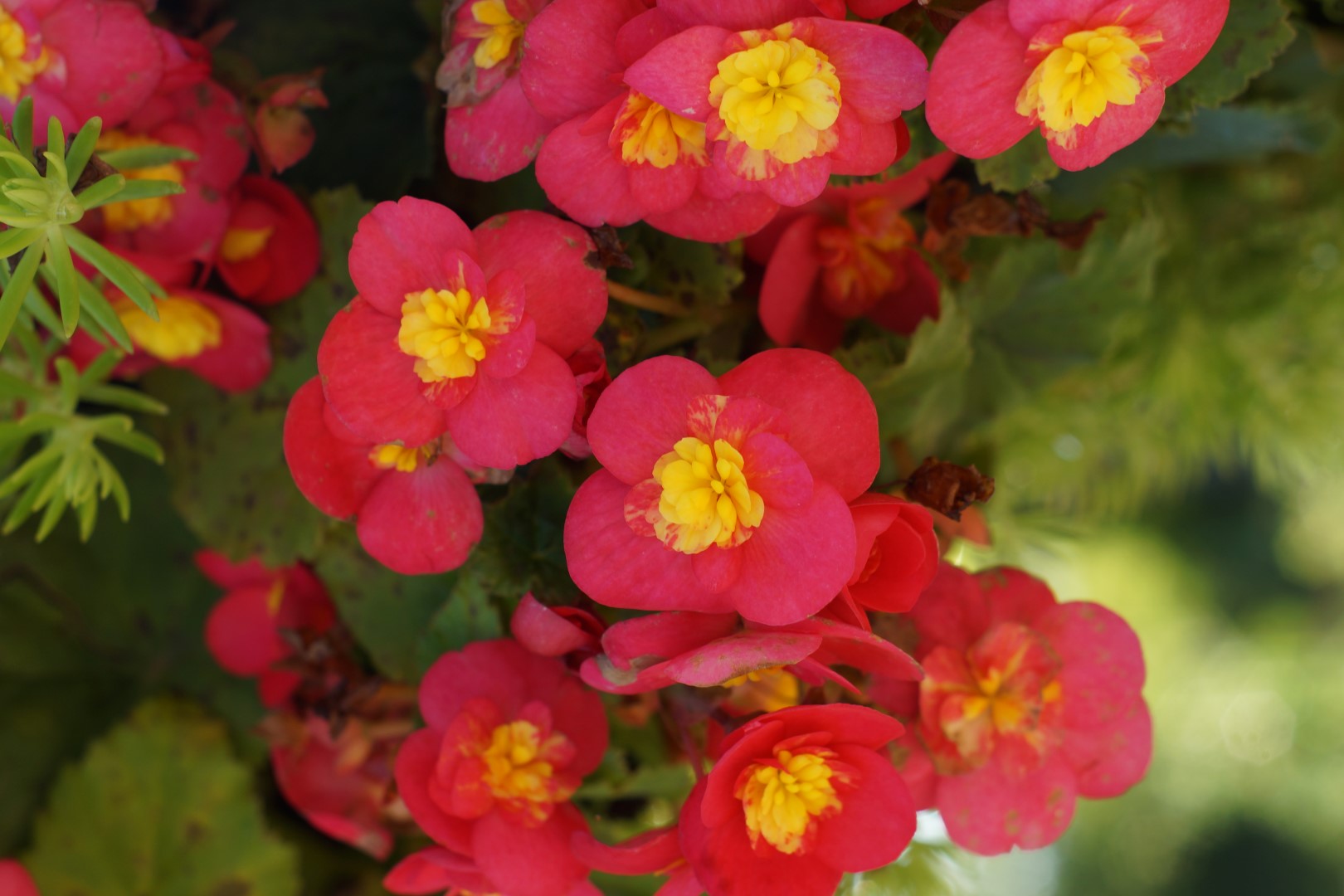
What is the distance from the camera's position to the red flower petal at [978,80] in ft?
1.04

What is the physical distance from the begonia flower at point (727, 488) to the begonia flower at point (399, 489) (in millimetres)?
64

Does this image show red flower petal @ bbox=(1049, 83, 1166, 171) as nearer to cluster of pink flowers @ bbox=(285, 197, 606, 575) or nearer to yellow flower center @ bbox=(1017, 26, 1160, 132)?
yellow flower center @ bbox=(1017, 26, 1160, 132)

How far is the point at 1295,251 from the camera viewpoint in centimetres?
74

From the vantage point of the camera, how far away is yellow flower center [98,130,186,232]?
0.45 metres

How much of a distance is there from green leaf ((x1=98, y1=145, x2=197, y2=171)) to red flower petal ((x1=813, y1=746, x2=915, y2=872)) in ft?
1.19

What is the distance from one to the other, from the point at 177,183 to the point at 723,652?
0.97 ft

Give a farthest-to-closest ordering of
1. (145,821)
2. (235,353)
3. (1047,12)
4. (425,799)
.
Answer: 1. (145,821)
2. (235,353)
3. (425,799)
4. (1047,12)

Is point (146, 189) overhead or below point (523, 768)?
overhead

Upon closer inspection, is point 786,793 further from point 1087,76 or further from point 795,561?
point 1087,76

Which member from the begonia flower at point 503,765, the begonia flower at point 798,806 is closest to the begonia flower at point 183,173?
the begonia flower at point 503,765

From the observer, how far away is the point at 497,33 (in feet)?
1.25

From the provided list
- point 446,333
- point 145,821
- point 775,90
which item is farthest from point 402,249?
point 145,821

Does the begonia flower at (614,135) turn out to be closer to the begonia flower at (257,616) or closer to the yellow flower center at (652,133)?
the yellow flower center at (652,133)

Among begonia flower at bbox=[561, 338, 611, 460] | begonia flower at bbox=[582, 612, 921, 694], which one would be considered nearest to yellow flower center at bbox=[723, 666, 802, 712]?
begonia flower at bbox=[582, 612, 921, 694]
